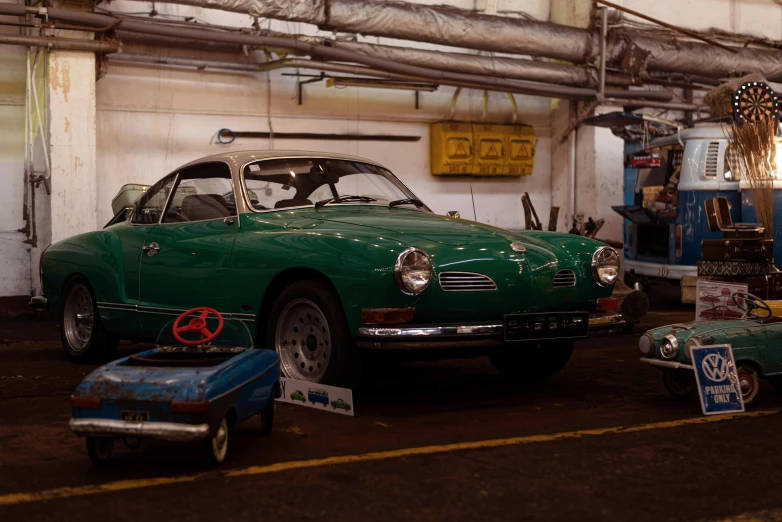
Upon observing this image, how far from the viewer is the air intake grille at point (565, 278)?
600 centimetres

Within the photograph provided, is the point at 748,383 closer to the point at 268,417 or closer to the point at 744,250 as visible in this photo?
the point at 744,250

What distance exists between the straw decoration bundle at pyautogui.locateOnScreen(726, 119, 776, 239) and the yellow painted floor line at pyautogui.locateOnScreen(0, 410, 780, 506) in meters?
4.49

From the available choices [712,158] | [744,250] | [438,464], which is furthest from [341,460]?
[712,158]

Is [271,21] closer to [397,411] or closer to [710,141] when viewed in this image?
[710,141]

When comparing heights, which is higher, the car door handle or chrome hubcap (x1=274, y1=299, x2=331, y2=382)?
the car door handle

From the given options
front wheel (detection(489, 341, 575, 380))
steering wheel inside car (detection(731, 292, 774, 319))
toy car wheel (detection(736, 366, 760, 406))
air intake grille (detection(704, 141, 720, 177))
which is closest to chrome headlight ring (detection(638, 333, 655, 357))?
toy car wheel (detection(736, 366, 760, 406))

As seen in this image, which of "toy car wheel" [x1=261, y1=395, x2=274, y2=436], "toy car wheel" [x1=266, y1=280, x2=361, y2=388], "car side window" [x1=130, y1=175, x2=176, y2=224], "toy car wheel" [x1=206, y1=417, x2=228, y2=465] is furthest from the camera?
"car side window" [x1=130, y1=175, x2=176, y2=224]

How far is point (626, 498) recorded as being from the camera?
3.97m

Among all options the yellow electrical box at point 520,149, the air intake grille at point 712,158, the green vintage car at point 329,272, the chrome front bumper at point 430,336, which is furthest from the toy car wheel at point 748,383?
the yellow electrical box at point 520,149

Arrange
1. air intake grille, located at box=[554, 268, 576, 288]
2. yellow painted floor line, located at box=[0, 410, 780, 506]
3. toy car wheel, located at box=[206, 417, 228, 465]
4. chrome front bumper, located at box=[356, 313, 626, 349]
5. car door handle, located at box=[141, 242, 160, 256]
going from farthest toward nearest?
car door handle, located at box=[141, 242, 160, 256] < air intake grille, located at box=[554, 268, 576, 288] < chrome front bumper, located at box=[356, 313, 626, 349] < toy car wheel, located at box=[206, 417, 228, 465] < yellow painted floor line, located at box=[0, 410, 780, 506]

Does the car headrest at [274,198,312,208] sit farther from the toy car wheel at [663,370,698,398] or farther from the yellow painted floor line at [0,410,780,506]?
the toy car wheel at [663,370,698,398]

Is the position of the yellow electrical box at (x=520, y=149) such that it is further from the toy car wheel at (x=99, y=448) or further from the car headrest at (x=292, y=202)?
the toy car wheel at (x=99, y=448)

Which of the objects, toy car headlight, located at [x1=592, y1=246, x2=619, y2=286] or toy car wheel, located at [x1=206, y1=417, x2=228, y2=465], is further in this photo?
toy car headlight, located at [x1=592, y1=246, x2=619, y2=286]

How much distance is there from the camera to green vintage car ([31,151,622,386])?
5.55 metres
